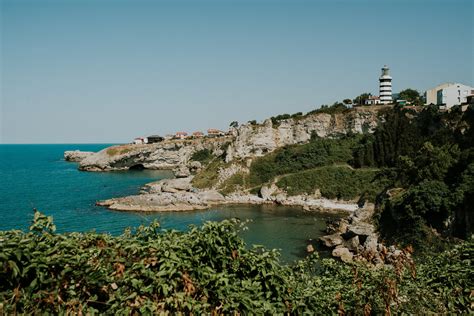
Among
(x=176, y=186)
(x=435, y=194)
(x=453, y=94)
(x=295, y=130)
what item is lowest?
(x=176, y=186)

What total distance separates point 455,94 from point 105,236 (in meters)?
64.7

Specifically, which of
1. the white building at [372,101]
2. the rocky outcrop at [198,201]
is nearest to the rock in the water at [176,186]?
the rocky outcrop at [198,201]

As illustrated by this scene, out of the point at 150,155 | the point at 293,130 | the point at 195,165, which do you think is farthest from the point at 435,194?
the point at 150,155

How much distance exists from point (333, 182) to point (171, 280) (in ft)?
151

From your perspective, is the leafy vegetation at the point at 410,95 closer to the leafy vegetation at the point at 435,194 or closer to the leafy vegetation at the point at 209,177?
the leafy vegetation at the point at 435,194

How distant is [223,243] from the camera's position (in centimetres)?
497

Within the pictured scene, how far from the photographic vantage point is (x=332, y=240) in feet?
95.0

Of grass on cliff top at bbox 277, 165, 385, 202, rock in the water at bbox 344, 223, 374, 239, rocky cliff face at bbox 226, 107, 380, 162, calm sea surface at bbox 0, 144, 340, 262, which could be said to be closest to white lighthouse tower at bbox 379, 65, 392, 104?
rocky cliff face at bbox 226, 107, 380, 162

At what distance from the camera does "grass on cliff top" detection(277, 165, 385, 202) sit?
148 feet

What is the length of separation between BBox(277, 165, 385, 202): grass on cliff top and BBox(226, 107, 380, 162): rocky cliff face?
430 inches

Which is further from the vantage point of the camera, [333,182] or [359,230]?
[333,182]

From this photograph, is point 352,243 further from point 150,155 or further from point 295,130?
point 150,155

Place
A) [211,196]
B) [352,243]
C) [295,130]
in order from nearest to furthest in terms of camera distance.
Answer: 1. [352,243]
2. [211,196]
3. [295,130]

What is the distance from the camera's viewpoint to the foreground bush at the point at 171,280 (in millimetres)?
3939
